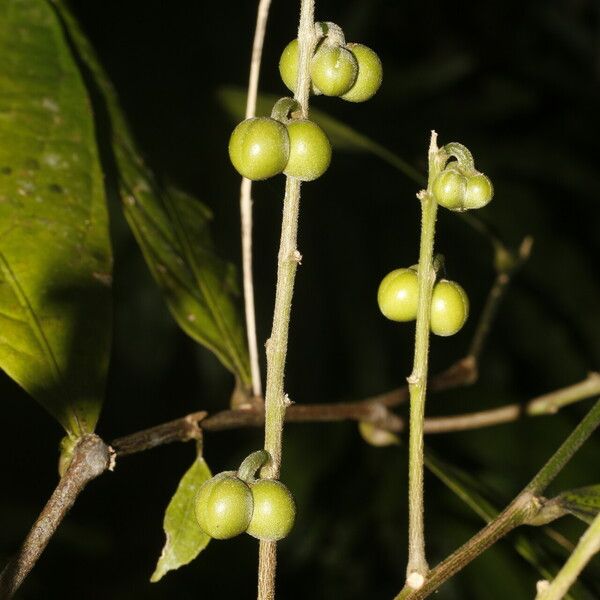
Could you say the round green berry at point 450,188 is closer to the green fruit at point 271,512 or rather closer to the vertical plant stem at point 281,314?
the vertical plant stem at point 281,314

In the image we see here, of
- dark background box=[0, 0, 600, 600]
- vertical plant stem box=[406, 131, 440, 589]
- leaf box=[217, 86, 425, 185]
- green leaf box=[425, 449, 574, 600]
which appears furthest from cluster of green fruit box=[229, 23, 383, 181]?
dark background box=[0, 0, 600, 600]

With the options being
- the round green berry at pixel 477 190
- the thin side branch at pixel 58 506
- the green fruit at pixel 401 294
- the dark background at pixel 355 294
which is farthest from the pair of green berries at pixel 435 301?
the dark background at pixel 355 294

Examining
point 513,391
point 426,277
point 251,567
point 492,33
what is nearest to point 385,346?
point 513,391

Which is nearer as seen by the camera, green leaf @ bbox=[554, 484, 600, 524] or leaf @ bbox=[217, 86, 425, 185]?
green leaf @ bbox=[554, 484, 600, 524]

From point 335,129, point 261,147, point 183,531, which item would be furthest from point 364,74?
point 335,129

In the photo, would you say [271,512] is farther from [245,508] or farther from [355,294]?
[355,294]

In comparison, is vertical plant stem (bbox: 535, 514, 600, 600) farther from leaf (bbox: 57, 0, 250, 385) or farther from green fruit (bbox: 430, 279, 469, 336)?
leaf (bbox: 57, 0, 250, 385)

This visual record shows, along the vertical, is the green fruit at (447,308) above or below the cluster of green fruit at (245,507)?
above

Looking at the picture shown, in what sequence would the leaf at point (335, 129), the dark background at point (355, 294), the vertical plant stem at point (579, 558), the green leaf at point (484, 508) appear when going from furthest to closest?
the dark background at point (355, 294) → the leaf at point (335, 129) → the green leaf at point (484, 508) → the vertical plant stem at point (579, 558)
